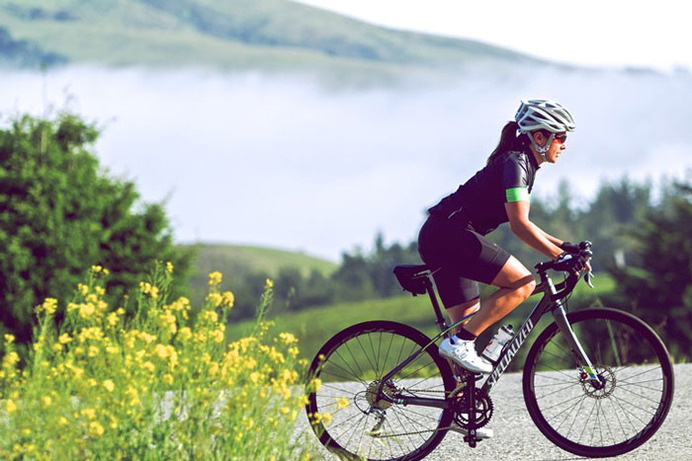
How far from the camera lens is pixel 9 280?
2012cm

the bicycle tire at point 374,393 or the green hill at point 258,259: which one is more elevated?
the bicycle tire at point 374,393

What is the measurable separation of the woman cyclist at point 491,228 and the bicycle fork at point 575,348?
1.20ft

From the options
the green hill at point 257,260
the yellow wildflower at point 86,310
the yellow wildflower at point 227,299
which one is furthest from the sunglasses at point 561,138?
the green hill at point 257,260

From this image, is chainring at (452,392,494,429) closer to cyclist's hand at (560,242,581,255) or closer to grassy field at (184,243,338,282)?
cyclist's hand at (560,242,581,255)

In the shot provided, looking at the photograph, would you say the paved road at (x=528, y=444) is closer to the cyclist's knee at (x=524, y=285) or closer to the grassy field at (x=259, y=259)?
the cyclist's knee at (x=524, y=285)

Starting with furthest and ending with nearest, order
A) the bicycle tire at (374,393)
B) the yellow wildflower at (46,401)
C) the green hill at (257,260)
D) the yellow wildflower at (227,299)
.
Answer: the green hill at (257,260)
the bicycle tire at (374,393)
the yellow wildflower at (227,299)
the yellow wildflower at (46,401)

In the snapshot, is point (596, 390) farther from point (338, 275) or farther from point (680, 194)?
point (338, 275)

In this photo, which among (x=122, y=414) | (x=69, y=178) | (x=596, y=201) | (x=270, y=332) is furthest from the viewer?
(x=596, y=201)

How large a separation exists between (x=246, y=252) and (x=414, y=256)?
6937 centimetres

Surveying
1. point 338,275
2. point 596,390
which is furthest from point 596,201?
point 596,390

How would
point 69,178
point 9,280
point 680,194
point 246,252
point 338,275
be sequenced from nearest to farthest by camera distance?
point 9,280, point 69,178, point 680,194, point 338,275, point 246,252

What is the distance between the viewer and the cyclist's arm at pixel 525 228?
5.13 m

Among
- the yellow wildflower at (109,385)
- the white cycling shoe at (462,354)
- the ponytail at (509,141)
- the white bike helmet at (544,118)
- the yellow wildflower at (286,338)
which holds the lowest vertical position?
the yellow wildflower at (109,385)

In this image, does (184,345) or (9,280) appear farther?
(9,280)
